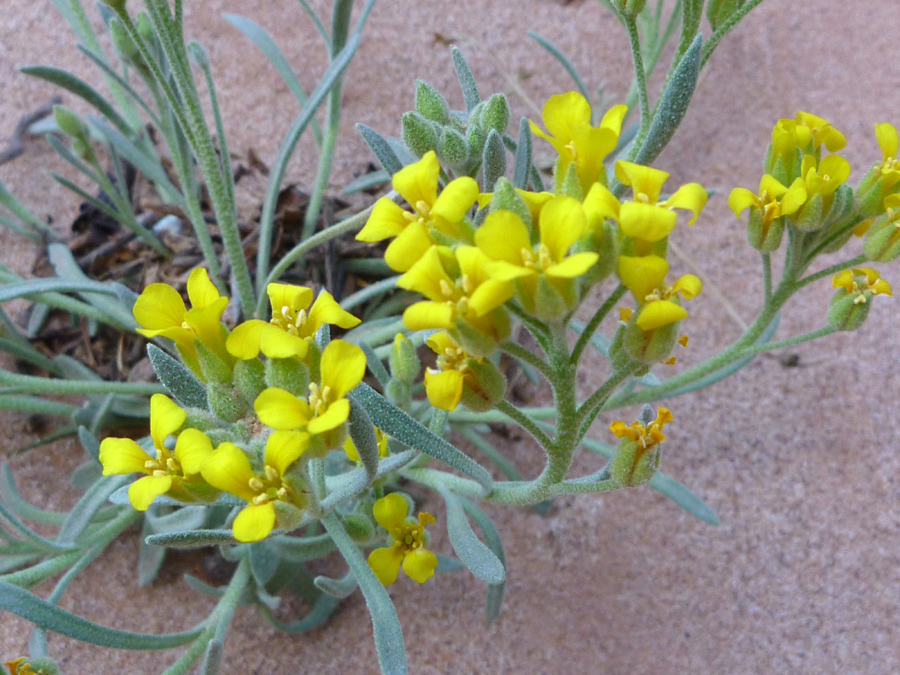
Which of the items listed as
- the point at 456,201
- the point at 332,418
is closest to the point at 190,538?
the point at 332,418

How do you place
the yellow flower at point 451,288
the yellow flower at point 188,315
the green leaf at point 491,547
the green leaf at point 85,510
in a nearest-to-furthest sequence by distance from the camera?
the yellow flower at point 451,288, the yellow flower at point 188,315, the green leaf at point 85,510, the green leaf at point 491,547

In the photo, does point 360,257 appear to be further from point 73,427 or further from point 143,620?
point 143,620

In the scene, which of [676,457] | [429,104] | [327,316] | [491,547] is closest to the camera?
[327,316]

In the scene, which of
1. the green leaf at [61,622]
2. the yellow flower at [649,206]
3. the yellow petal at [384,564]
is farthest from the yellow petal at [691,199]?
the green leaf at [61,622]

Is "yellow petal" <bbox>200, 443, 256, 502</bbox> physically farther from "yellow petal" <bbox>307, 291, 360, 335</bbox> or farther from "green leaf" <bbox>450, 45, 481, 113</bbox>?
"green leaf" <bbox>450, 45, 481, 113</bbox>

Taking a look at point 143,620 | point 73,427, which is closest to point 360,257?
point 73,427

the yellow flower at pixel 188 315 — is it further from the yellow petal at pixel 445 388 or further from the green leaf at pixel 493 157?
the green leaf at pixel 493 157

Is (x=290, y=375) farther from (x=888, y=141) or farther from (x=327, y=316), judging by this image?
(x=888, y=141)
